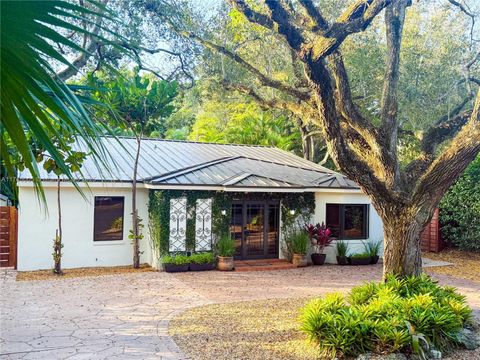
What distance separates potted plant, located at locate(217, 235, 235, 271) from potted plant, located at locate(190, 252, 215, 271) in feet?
0.81

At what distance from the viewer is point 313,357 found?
598 cm

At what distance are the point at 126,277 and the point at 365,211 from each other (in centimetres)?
874

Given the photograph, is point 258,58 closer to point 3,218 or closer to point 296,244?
point 296,244

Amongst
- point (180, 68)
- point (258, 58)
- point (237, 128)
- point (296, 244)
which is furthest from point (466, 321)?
point (237, 128)

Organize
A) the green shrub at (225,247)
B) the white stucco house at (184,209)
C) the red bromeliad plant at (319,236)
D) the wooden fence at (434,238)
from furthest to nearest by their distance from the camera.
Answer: the wooden fence at (434,238)
the red bromeliad plant at (319,236)
the green shrub at (225,247)
the white stucco house at (184,209)

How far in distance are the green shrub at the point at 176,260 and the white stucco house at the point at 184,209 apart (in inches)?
13.4

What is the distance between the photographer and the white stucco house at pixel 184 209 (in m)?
12.3

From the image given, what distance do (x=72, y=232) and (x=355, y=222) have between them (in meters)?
9.63

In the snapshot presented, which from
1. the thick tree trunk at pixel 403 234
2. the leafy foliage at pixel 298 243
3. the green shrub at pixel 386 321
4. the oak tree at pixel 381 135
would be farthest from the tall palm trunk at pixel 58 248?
the thick tree trunk at pixel 403 234

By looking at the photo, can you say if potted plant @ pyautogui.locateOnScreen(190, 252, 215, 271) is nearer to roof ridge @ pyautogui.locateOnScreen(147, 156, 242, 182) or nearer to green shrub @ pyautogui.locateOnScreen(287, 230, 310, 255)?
roof ridge @ pyautogui.locateOnScreen(147, 156, 242, 182)

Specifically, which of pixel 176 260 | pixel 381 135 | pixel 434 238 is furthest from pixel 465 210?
pixel 176 260

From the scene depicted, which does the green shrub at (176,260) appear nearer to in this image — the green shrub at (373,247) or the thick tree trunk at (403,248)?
the thick tree trunk at (403,248)

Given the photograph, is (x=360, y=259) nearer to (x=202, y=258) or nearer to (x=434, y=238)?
(x=434, y=238)

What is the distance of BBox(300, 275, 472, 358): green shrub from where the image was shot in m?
6.03
